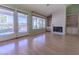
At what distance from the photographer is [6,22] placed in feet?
20.8

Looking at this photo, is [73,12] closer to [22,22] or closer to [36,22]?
[36,22]

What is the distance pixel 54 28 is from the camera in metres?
11.8

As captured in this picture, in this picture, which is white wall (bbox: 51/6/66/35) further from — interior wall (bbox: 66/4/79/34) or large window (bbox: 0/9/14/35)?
large window (bbox: 0/9/14/35)

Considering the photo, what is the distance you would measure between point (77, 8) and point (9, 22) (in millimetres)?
6396

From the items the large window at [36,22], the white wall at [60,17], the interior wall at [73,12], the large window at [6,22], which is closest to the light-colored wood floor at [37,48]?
the large window at [6,22]

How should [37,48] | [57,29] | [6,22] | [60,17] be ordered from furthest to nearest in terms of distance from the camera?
[57,29]
[60,17]
[6,22]
[37,48]

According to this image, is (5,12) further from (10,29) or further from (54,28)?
(54,28)

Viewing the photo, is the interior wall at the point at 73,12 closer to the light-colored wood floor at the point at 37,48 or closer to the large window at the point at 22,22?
the large window at the point at 22,22

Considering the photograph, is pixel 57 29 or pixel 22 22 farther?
pixel 57 29

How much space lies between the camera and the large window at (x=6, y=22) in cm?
595

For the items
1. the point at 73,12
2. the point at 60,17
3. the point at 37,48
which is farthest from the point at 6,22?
the point at 73,12

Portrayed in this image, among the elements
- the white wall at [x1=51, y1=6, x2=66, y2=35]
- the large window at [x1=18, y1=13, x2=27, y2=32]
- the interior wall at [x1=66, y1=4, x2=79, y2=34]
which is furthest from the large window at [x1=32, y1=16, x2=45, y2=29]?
the interior wall at [x1=66, y1=4, x2=79, y2=34]

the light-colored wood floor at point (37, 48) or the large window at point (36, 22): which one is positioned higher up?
the large window at point (36, 22)

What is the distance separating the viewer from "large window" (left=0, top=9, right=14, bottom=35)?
5.95 metres
